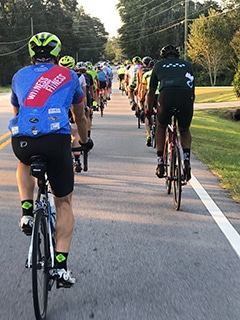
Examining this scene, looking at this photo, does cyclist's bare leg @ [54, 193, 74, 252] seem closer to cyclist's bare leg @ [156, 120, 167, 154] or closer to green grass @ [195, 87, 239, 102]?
cyclist's bare leg @ [156, 120, 167, 154]

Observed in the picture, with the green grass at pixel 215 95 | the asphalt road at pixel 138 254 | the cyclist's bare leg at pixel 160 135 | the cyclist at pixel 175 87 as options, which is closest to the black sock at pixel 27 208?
the asphalt road at pixel 138 254

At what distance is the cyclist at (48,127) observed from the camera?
11.4 ft

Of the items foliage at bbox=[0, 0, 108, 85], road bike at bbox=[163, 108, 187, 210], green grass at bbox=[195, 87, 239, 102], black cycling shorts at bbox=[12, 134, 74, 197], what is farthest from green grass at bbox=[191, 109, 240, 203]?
foliage at bbox=[0, 0, 108, 85]

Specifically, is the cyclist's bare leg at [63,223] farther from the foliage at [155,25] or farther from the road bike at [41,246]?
the foliage at [155,25]

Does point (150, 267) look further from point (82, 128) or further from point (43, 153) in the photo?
point (43, 153)

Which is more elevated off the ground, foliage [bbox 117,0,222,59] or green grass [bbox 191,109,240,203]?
foliage [bbox 117,0,222,59]

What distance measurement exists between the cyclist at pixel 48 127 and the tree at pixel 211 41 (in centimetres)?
5585

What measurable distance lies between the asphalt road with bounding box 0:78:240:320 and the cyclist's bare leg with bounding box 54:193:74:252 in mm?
503

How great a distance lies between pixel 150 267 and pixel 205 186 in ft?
11.8

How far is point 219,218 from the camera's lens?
6203mm

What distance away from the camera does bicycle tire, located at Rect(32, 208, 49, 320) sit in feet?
10.9

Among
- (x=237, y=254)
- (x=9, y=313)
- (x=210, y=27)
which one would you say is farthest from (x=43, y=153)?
(x=210, y=27)

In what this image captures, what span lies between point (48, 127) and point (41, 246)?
2.82ft

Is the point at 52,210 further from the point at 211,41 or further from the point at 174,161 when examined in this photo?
→ the point at 211,41
